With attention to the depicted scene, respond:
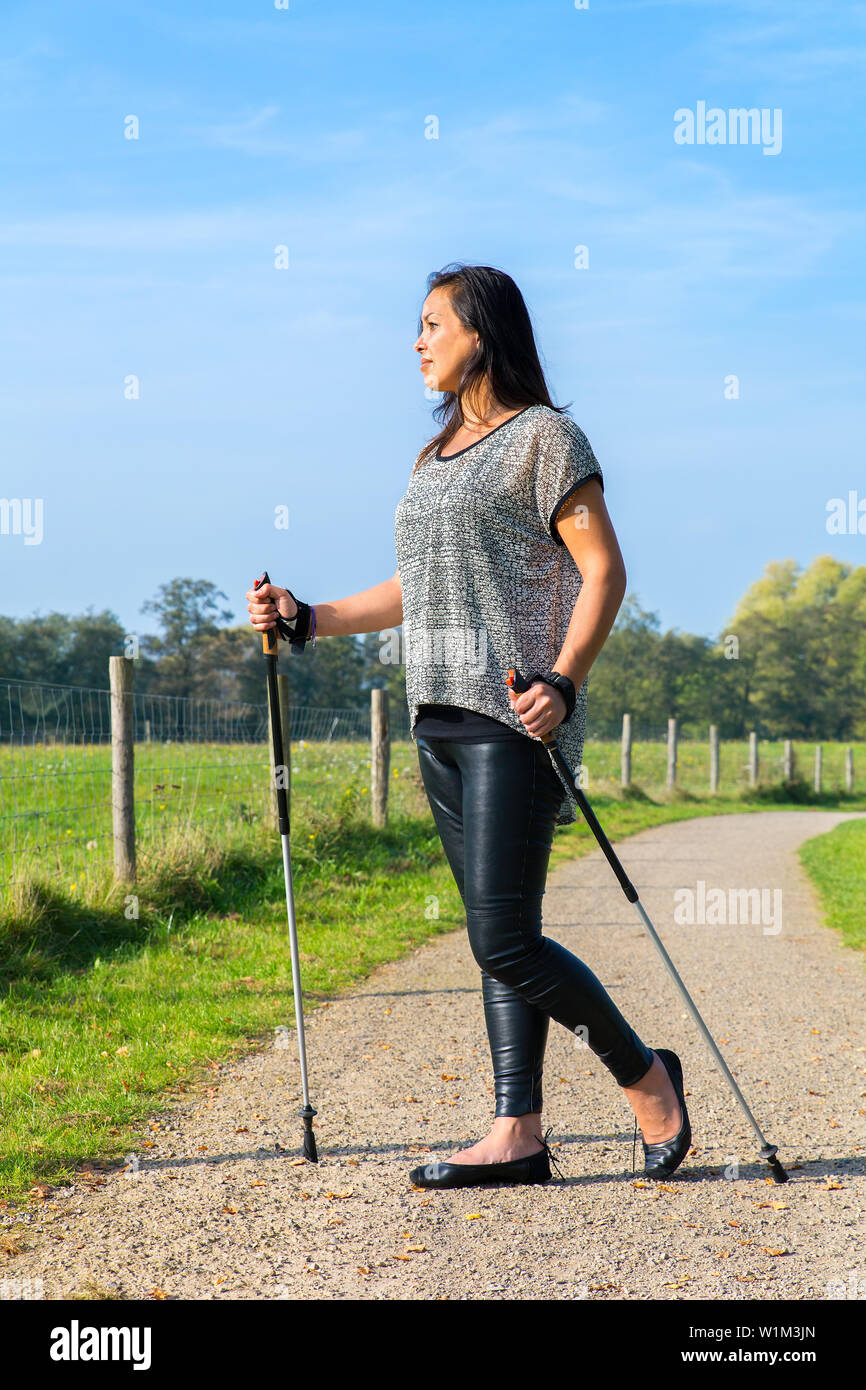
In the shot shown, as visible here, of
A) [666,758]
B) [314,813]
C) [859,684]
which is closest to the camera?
[314,813]

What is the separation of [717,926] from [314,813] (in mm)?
3362

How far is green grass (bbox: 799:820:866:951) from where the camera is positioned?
866 centimetres

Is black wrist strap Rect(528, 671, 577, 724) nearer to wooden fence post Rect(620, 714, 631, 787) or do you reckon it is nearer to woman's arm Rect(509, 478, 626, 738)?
woman's arm Rect(509, 478, 626, 738)

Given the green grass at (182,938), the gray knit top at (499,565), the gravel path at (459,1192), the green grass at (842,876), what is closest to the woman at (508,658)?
the gray knit top at (499,565)

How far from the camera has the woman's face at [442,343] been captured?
3467 mm

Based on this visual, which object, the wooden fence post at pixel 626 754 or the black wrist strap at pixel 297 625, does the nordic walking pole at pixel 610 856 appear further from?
the wooden fence post at pixel 626 754

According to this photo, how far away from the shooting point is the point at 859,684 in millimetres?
67875

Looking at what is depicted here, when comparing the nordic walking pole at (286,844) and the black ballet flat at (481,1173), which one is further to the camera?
the nordic walking pole at (286,844)

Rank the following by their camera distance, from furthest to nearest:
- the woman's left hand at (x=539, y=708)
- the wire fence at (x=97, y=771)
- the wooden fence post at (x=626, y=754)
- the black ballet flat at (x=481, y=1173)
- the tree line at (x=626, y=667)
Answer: the tree line at (x=626, y=667)
the wooden fence post at (x=626, y=754)
the wire fence at (x=97, y=771)
the black ballet flat at (x=481, y=1173)
the woman's left hand at (x=539, y=708)

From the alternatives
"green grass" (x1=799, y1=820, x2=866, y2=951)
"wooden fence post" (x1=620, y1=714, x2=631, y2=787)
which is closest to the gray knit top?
"green grass" (x1=799, y1=820, x2=866, y2=951)

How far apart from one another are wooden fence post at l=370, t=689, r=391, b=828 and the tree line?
1365cm
